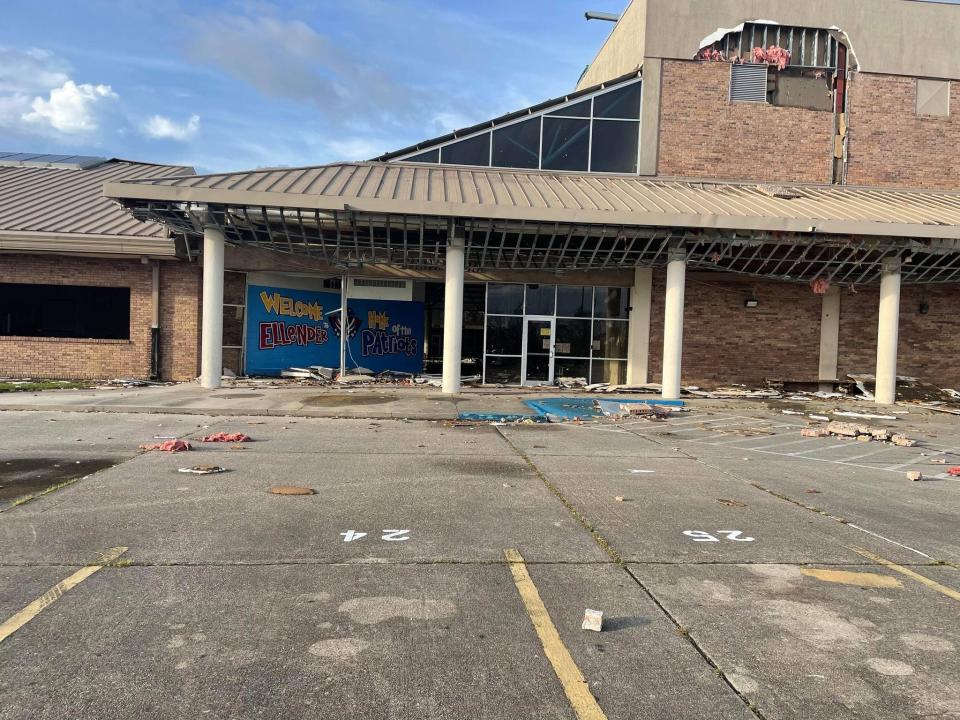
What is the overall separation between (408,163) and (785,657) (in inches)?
751

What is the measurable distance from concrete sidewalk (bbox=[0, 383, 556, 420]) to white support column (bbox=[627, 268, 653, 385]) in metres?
3.95

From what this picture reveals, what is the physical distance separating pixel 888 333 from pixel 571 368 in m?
9.00

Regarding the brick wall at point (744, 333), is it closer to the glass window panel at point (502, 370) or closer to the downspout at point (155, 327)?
the glass window panel at point (502, 370)

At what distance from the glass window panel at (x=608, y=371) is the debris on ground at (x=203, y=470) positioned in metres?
15.0

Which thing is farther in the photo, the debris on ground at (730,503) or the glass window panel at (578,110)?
the glass window panel at (578,110)

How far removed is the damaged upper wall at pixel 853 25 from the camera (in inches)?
792

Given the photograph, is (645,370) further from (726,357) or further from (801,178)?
(801,178)

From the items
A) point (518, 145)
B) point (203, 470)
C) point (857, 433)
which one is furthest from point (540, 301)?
point (203, 470)

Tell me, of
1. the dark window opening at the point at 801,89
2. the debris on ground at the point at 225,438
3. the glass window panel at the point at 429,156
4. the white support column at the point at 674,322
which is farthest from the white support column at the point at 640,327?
the debris on ground at the point at 225,438

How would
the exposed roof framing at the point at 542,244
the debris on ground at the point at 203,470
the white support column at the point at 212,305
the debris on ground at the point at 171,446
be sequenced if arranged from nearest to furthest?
the debris on ground at the point at 203,470
the debris on ground at the point at 171,446
the exposed roof framing at the point at 542,244
the white support column at the point at 212,305

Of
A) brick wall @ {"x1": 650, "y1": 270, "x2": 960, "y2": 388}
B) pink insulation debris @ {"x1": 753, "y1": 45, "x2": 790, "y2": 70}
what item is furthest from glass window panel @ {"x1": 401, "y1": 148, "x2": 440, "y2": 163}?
pink insulation debris @ {"x1": 753, "y1": 45, "x2": 790, "y2": 70}

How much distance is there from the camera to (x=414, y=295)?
75.3ft

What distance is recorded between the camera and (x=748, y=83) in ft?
66.9

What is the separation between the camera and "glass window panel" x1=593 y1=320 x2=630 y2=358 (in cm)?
2086
